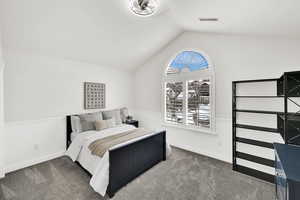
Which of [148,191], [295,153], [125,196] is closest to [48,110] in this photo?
[125,196]

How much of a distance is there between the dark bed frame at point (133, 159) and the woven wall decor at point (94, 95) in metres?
2.05

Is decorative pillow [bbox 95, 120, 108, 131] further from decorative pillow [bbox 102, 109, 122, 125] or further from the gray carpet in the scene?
the gray carpet

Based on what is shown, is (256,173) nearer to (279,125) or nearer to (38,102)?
(279,125)

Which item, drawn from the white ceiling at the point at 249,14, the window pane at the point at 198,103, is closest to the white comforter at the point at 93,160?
the window pane at the point at 198,103

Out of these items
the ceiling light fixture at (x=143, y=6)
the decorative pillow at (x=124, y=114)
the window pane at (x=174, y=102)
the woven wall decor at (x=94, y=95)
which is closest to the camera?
the ceiling light fixture at (x=143, y=6)

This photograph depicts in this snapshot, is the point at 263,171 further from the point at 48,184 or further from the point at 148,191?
the point at 48,184

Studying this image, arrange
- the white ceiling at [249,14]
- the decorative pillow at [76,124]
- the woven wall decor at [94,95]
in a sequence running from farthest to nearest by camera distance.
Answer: the woven wall decor at [94,95] < the decorative pillow at [76,124] < the white ceiling at [249,14]

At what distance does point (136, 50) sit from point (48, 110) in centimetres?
260

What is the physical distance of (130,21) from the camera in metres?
2.66

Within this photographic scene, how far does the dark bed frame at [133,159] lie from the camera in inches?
76.9

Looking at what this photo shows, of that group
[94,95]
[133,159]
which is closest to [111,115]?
[94,95]

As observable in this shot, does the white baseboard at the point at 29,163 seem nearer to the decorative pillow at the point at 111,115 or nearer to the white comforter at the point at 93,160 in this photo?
the white comforter at the point at 93,160

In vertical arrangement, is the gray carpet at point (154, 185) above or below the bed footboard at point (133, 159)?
below

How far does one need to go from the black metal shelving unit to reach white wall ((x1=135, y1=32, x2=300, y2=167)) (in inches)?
8.1
